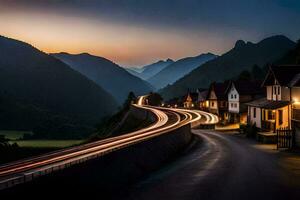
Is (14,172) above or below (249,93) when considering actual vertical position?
below

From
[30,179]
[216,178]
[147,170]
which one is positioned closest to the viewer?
[30,179]

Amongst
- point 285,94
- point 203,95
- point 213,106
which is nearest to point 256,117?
point 285,94

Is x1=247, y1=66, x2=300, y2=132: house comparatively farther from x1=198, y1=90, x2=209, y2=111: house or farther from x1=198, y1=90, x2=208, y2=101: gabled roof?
x1=198, y1=90, x2=208, y2=101: gabled roof

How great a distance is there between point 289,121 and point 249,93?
32.2m

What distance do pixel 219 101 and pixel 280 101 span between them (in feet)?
144

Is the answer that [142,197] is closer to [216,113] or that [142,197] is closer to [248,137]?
[248,137]

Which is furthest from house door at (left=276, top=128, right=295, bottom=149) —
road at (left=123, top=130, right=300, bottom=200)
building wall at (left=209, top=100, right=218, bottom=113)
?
building wall at (left=209, top=100, right=218, bottom=113)

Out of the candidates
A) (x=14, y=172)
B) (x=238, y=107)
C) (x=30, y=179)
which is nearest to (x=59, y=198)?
(x=30, y=179)

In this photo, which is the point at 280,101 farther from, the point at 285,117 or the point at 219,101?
the point at 219,101

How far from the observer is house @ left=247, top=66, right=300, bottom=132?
45.2 metres

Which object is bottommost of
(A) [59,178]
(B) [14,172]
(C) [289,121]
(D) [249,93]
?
(B) [14,172]

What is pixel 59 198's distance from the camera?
42.5 feet

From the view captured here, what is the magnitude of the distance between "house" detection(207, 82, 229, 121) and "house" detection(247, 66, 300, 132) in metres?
37.0

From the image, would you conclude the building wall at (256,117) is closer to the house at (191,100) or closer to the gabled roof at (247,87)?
the gabled roof at (247,87)
